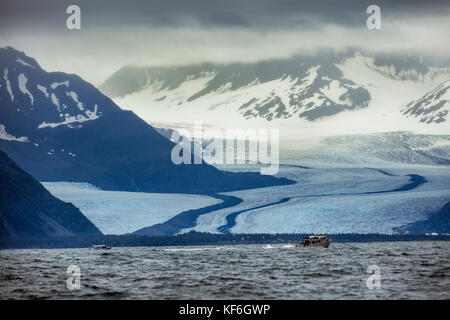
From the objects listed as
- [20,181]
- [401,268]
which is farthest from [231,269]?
[20,181]

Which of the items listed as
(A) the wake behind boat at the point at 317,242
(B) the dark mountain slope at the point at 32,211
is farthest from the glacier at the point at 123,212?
(A) the wake behind boat at the point at 317,242

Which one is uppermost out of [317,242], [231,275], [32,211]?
[32,211]

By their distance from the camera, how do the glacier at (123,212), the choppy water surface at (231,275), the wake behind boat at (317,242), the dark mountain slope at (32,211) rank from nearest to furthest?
1. the choppy water surface at (231,275)
2. the wake behind boat at (317,242)
3. the dark mountain slope at (32,211)
4. the glacier at (123,212)

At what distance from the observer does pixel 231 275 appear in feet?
286

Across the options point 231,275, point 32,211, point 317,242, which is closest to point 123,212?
point 32,211

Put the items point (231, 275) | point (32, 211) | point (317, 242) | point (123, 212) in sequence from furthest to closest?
1. point (123, 212)
2. point (32, 211)
3. point (317, 242)
4. point (231, 275)

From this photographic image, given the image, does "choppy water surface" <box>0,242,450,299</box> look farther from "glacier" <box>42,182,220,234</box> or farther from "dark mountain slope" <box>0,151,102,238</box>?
"glacier" <box>42,182,220,234</box>

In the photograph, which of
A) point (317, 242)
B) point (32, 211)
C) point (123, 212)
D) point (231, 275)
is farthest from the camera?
point (123, 212)

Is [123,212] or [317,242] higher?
[123,212]

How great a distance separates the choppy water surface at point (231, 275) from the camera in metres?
72.1

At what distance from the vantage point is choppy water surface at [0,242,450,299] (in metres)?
72.1

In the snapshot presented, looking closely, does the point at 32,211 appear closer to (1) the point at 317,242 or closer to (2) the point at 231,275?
(1) the point at 317,242

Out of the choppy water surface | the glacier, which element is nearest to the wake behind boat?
the choppy water surface

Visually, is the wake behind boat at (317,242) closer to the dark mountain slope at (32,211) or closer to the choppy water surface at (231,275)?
the choppy water surface at (231,275)
